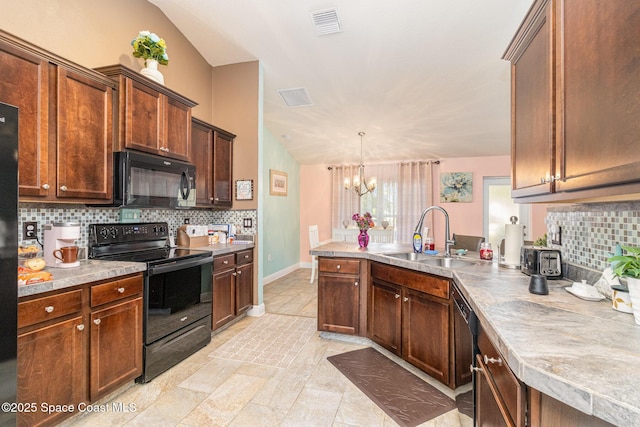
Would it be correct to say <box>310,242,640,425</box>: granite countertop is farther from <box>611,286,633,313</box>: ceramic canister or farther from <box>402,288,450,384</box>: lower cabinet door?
<box>402,288,450,384</box>: lower cabinet door

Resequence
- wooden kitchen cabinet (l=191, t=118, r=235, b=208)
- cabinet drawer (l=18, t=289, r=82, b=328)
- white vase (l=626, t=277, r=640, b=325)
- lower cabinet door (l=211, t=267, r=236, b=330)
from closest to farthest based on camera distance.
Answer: white vase (l=626, t=277, r=640, b=325)
cabinet drawer (l=18, t=289, r=82, b=328)
lower cabinet door (l=211, t=267, r=236, b=330)
wooden kitchen cabinet (l=191, t=118, r=235, b=208)

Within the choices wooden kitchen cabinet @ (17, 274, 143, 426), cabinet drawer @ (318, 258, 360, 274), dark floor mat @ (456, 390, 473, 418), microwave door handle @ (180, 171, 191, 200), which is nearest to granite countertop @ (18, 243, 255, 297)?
wooden kitchen cabinet @ (17, 274, 143, 426)

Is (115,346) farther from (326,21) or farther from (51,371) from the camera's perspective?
(326,21)

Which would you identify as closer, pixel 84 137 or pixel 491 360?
pixel 491 360

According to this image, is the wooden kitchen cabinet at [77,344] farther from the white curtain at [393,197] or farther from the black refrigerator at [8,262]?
the white curtain at [393,197]

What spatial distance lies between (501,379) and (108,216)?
305cm

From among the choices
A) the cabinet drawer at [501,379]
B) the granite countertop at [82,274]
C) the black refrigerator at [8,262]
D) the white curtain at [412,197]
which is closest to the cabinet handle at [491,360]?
the cabinet drawer at [501,379]

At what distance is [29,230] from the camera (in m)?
2.03

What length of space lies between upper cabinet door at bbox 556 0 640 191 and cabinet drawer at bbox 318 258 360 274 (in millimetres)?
1869

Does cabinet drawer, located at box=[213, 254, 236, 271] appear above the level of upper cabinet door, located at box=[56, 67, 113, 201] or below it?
below

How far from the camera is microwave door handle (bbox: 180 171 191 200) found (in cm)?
292

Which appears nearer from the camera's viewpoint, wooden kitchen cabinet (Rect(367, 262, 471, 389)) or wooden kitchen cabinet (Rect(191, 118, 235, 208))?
wooden kitchen cabinet (Rect(367, 262, 471, 389))

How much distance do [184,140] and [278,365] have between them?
2.30m

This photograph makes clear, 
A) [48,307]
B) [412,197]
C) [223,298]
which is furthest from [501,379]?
[412,197]
